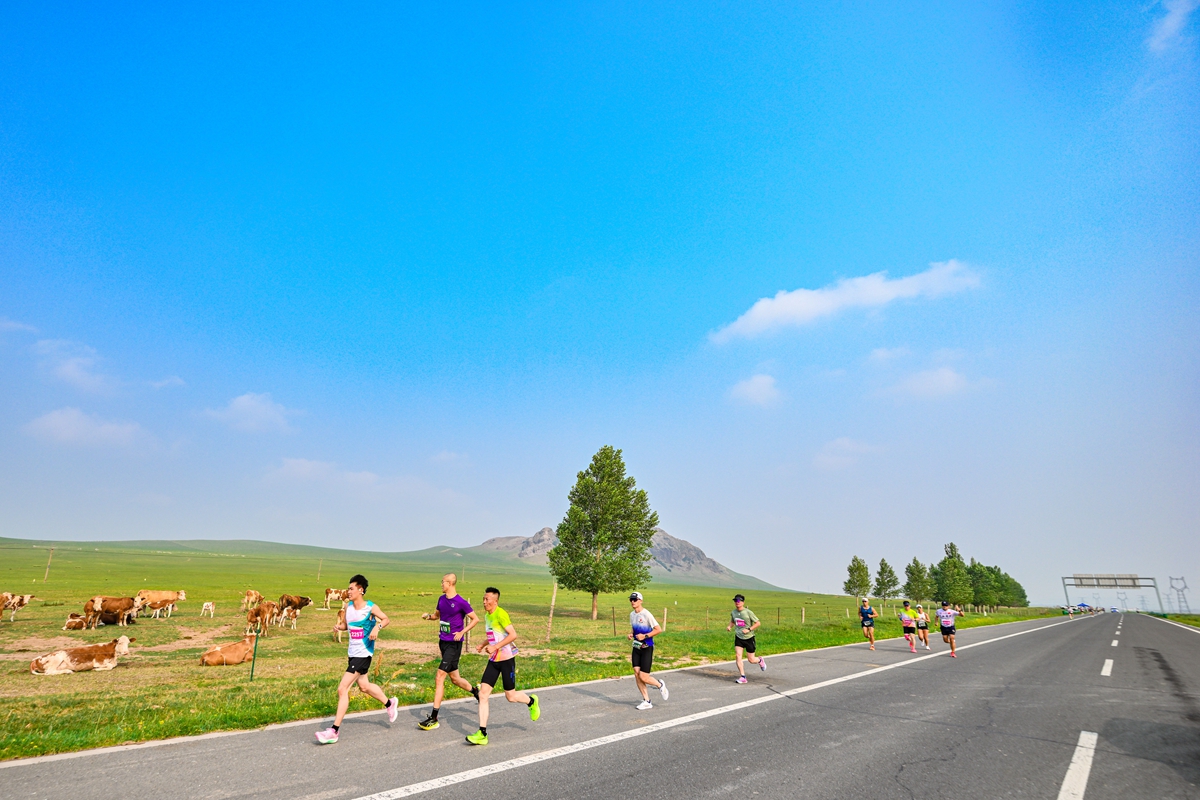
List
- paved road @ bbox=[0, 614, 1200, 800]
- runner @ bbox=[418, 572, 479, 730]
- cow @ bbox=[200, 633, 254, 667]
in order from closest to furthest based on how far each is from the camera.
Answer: paved road @ bbox=[0, 614, 1200, 800], runner @ bbox=[418, 572, 479, 730], cow @ bbox=[200, 633, 254, 667]

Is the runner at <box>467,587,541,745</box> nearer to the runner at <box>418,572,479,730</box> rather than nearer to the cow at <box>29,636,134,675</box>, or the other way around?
the runner at <box>418,572,479,730</box>

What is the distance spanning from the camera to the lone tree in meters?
40.6

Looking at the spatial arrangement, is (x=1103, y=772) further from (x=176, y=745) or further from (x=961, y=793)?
(x=176, y=745)

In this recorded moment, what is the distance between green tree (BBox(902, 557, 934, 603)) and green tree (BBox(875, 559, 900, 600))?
17.0 ft

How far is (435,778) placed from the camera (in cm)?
585

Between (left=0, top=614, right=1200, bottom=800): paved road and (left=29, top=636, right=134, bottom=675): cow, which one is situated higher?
(left=0, top=614, right=1200, bottom=800): paved road

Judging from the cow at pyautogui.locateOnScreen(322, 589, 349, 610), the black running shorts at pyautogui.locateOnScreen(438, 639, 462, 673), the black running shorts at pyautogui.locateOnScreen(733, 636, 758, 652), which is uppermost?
the black running shorts at pyautogui.locateOnScreen(438, 639, 462, 673)

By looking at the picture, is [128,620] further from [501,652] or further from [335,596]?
[501,652]

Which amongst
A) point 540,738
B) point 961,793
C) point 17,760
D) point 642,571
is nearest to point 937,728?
point 961,793

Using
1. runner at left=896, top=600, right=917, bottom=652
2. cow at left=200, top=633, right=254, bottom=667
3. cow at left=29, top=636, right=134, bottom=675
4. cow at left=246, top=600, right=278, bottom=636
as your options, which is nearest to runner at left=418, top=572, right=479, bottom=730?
cow at left=200, top=633, right=254, bottom=667

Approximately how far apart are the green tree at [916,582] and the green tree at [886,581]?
5.18 meters

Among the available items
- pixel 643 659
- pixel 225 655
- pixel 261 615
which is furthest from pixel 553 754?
pixel 261 615

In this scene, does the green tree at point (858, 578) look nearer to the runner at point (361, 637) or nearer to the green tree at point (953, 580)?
the green tree at point (953, 580)

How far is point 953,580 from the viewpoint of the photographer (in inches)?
3273
